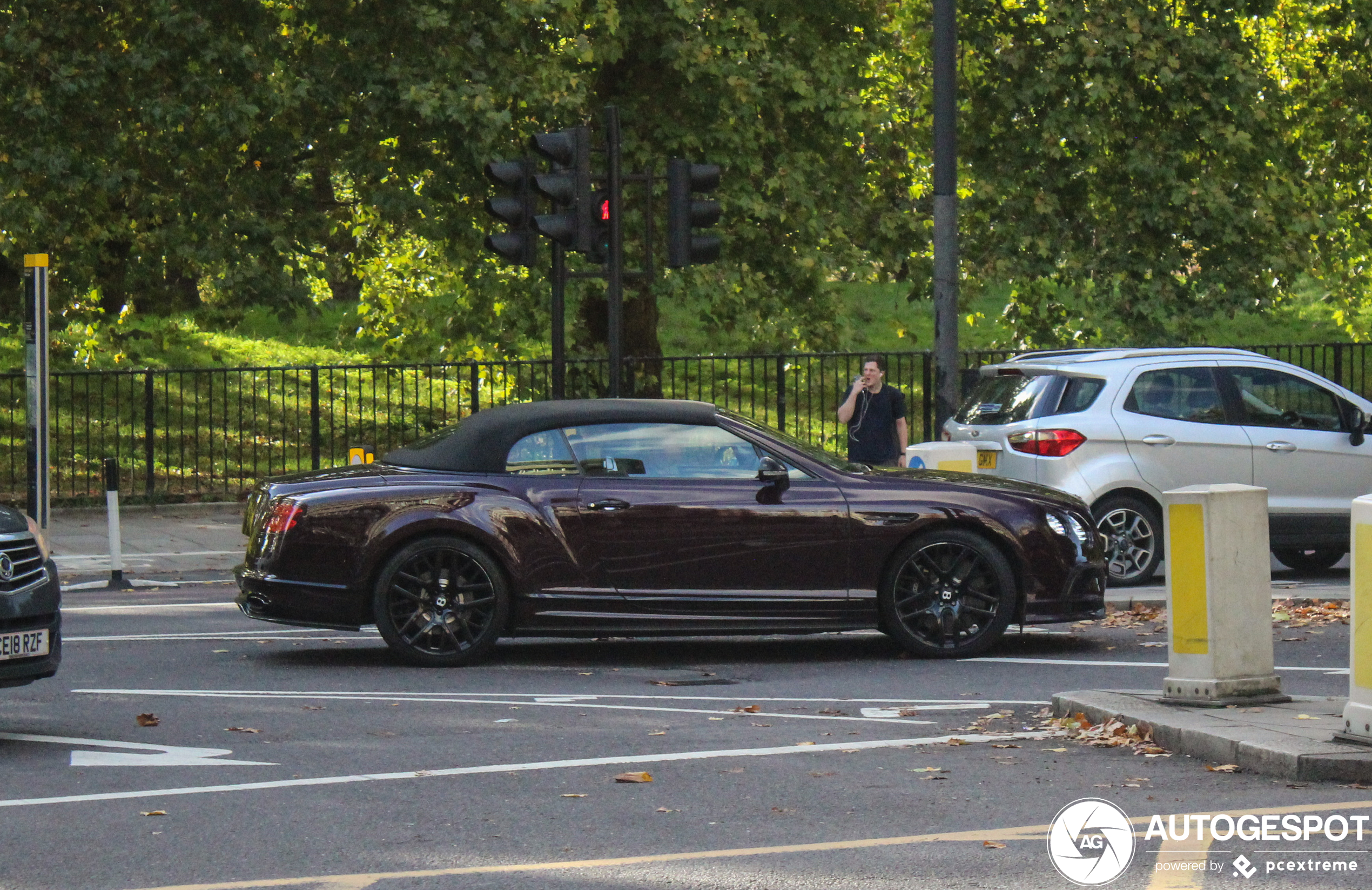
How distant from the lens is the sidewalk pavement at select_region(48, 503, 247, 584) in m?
16.1

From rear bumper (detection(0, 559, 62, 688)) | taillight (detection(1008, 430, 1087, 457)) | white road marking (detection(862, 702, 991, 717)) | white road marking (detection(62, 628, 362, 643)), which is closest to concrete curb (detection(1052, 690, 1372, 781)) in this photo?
white road marking (detection(862, 702, 991, 717))

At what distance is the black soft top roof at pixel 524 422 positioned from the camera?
10656 mm

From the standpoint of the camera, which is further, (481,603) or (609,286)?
(609,286)

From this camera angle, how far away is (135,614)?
1299 centimetres

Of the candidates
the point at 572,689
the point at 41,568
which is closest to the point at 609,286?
the point at 572,689

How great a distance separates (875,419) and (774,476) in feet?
15.3

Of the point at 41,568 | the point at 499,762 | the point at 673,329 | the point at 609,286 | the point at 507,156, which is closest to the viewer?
the point at 499,762

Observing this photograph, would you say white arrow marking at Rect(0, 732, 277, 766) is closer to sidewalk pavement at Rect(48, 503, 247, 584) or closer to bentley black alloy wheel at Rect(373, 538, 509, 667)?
bentley black alloy wheel at Rect(373, 538, 509, 667)

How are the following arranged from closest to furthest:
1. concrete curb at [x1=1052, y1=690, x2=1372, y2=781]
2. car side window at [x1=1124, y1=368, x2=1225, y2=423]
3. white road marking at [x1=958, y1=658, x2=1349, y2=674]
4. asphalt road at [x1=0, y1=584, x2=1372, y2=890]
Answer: asphalt road at [x1=0, y1=584, x2=1372, y2=890], concrete curb at [x1=1052, y1=690, x2=1372, y2=781], white road marking at [x1=958, y1=658, x2=1349, y2=674], car side window at [x1=1124, y1=368, x2=1225, y2=423]

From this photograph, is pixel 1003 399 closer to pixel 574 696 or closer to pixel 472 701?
pixel 574 696

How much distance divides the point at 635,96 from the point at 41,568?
1485 cm

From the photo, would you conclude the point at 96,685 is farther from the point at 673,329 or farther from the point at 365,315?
the point at 673,329

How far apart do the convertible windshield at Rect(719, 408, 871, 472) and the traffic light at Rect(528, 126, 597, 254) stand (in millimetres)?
3250

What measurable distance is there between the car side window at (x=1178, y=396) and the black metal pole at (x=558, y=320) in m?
4.21
